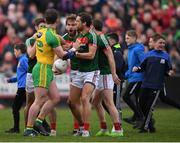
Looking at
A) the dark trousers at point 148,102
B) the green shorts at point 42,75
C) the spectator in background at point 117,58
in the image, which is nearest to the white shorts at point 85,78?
the green shorts at point 42,75

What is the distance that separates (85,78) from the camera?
1742 centimetres

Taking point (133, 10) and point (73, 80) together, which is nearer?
point (73, 80)

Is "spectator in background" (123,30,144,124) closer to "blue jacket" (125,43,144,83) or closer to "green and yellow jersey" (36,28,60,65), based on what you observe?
"blue jacket" (125,43,144,83)

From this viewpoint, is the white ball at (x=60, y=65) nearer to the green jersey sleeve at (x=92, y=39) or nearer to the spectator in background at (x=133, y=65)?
the green jersey sleeve at (x=92, y=39)

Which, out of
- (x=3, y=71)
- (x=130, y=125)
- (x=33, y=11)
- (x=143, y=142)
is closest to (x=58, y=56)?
(x=143, y=142)

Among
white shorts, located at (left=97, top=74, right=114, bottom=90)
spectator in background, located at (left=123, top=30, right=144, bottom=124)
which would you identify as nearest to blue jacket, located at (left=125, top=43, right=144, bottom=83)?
spectator in background, located at (left=123, top=30, right=144, bottom=124)

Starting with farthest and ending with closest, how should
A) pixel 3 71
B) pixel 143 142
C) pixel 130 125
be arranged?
pixel 3 71 < pixel 130 125 < pixel 143 142

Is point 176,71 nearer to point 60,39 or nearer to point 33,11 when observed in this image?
point 33,11

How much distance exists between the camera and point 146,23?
31547 mm

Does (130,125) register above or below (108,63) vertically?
below

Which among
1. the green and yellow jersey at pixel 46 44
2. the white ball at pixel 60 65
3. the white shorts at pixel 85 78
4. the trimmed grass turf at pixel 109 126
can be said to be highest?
the green and yellow jersey at pixel 46 44

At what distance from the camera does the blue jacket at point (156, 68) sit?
18.9 metres

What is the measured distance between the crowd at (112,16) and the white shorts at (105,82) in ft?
38.3

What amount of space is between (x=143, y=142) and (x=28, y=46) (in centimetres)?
342
